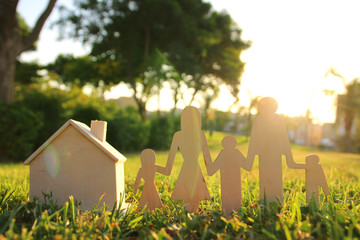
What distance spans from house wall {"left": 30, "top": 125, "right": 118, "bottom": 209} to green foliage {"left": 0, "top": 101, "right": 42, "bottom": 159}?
8081mm

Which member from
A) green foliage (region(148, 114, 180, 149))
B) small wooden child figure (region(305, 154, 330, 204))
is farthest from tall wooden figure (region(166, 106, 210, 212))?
green foliage (region(148, 114, 180, 149))

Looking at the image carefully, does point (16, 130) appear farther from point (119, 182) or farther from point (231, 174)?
point (231, 174)

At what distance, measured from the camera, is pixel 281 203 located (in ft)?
8.46

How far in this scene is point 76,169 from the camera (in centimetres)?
270

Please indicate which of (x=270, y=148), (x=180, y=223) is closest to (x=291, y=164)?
(x=270, y=148)

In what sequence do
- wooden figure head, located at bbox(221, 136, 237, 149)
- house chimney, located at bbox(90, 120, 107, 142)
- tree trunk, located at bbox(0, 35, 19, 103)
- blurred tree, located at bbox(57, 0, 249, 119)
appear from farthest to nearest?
blurred tree, located at bbox(57, 0, 249, 119)
tree trunk, located at bbox(0, 35, 19, 103)
house chimney, located at bbox(90, 120, 107, 142)
wooden figure head, located at bbox(221, 136, 237, 149)

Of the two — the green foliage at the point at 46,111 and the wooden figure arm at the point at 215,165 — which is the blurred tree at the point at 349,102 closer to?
the green foliage at the point at 46,111

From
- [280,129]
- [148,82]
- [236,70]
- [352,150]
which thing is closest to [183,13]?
[148,82]

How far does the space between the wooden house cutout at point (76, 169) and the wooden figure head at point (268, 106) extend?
1.46 metres

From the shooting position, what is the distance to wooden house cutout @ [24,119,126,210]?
8.62 ft

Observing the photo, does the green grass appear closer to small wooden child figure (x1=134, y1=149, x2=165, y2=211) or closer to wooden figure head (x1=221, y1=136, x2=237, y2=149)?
small wooden child figure (x1=134, y1=149, x2=165, y2=211)

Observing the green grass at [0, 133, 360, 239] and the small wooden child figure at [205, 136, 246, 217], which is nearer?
the green grass at [0, 133, 360, 239]

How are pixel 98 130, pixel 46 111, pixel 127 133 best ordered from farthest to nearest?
pixel 127 133 < pixel 46 111 < pixel 98 130

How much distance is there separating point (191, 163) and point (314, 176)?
1183 millimetres
